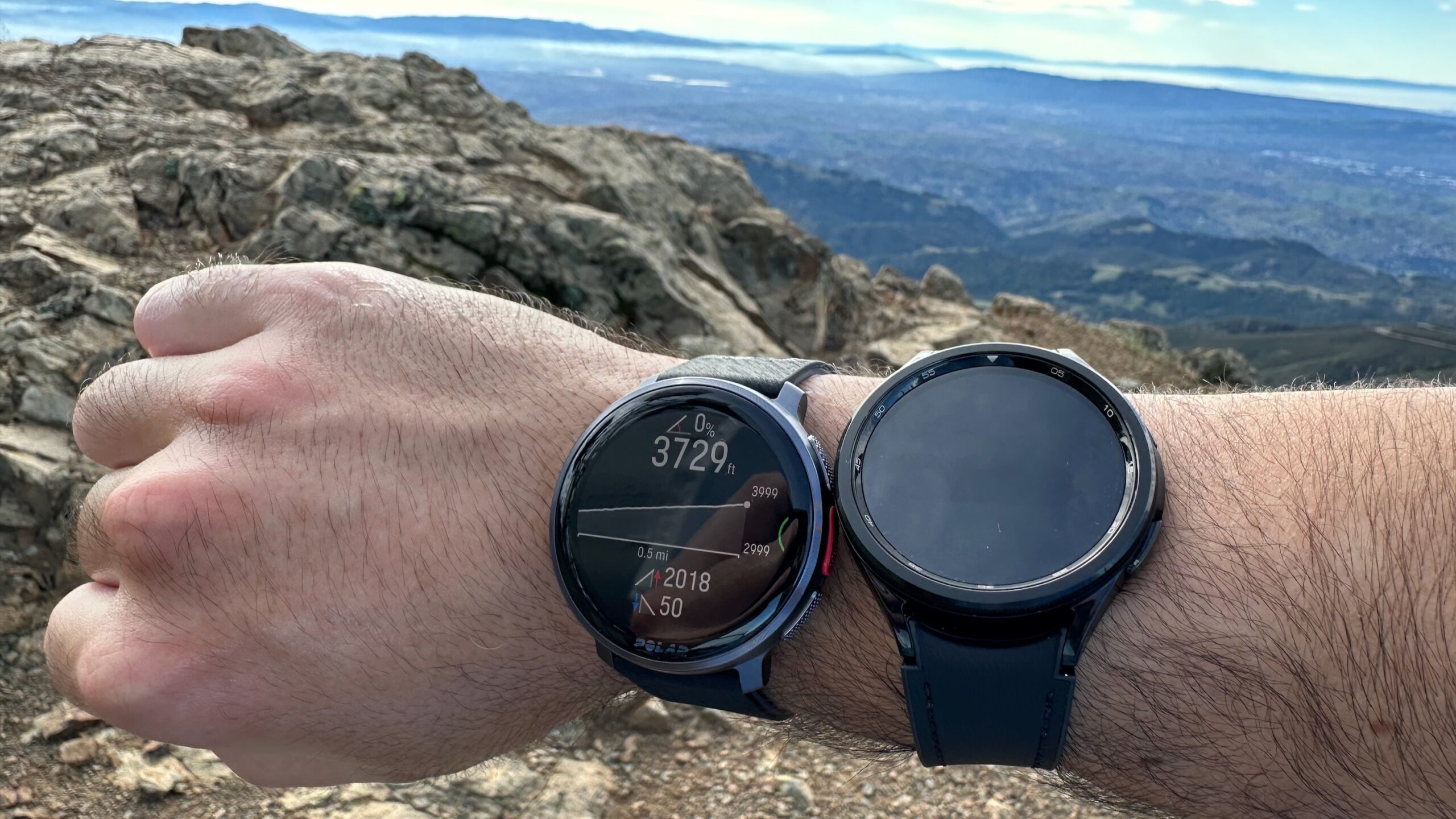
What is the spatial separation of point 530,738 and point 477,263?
5737mm

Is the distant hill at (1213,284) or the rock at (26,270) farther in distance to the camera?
the distant hill at (1213,284)

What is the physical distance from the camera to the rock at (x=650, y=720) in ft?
12.9

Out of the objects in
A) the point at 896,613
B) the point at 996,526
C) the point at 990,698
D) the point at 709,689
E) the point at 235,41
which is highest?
the point at 235,41

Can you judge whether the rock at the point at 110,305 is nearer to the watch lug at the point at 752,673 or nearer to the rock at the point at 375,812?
the rock at the point at 375,812

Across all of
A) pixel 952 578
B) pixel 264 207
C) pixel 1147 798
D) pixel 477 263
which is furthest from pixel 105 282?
pixel 1147 798

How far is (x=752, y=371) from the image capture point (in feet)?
6.99

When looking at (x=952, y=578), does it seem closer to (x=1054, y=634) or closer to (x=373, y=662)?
(x=1054, y=634)

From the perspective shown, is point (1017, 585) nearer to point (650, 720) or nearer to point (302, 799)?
point (650, 720)

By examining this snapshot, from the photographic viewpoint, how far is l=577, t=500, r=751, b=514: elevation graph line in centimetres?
187

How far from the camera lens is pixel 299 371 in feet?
7.30

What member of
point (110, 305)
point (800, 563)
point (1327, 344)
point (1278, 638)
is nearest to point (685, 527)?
point (800, 563)

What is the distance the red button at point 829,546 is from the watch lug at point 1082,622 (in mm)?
506

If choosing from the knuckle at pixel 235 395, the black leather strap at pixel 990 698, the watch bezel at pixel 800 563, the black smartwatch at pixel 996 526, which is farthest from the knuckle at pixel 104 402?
the black leather strap at pixel 990 698

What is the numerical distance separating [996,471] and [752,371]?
2.21 feet
